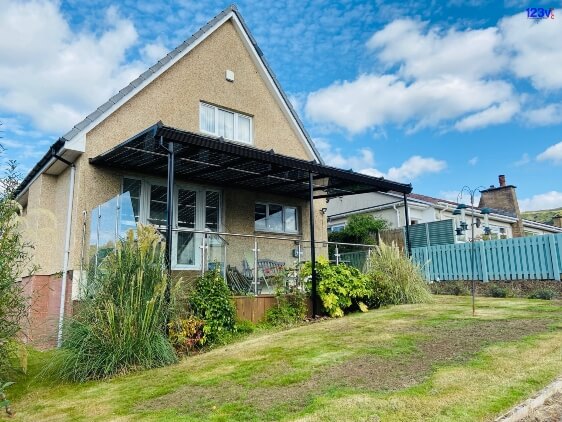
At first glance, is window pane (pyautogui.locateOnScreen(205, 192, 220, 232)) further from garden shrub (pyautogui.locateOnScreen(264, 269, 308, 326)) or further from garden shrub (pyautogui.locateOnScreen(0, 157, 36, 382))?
garden shrub (pyautogui.locateOnScreen(0, 157, 36, 382))

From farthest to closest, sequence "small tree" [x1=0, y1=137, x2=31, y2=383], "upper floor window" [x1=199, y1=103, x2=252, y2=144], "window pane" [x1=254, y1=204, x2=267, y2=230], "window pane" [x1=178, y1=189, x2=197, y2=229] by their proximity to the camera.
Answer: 1. "window pane" [x1=254, y1=204, x2=267, y2=230]
2. "upper floor window" [x1=199, y1=103, x2=252, y2=144]
3. "window pane" [x1=178, y1=189, x2=197, y2=229]
4. "small tree" [x1=0, y1=137, x2=31, y2=383]

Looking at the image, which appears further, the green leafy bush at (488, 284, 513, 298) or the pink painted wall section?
the green leafy bush at (488, 284, 513, 298)

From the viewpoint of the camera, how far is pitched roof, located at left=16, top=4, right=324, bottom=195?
9.77m

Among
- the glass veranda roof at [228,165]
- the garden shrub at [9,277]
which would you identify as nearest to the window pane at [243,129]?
the glass veranda roof at [228,165]

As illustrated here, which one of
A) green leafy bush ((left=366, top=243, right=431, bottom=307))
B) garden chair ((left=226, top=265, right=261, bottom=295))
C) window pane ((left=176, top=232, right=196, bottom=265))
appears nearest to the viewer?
garden chair ((left=226, top=265, right=261, bottom=295))

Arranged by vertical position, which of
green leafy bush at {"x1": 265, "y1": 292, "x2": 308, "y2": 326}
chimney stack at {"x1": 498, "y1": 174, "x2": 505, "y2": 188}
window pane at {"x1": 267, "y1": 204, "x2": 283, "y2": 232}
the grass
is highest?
chimney stack at {"x1": 498, "y1": 174, "x2": 505, "y2": 188}

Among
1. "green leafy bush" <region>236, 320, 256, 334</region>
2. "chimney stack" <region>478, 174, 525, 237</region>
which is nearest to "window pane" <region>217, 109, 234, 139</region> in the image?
"green leafy bush" <region>236, 320, 256, 334</region>

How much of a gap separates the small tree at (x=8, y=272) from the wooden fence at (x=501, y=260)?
36.2 feet

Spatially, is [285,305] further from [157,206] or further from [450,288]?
[450,288]

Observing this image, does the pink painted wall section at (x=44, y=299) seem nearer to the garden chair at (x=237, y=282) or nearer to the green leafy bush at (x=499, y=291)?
the garden chair at (x=237, y=282)

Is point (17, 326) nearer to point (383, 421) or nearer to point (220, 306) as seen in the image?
point (220, 306)

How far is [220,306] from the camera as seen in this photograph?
7.80 meters

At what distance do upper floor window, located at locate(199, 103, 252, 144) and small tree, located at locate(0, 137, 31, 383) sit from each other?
695 centimetres

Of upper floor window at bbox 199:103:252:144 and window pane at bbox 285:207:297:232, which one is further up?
upper floor window at bbox 199:103:252:144
